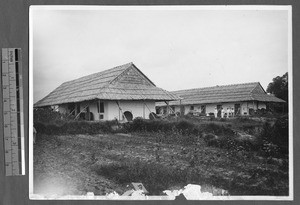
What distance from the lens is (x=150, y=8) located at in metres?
2.32

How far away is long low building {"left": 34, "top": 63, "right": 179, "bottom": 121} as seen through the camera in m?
2.36

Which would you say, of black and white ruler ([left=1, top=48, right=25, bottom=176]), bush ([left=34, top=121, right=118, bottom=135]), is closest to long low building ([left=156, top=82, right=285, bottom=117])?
bush ([left=34, top=121, right=118, bottom=135])

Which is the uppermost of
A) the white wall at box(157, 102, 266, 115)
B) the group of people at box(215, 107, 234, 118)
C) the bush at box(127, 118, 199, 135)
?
the white wall at box(157, 102, 266, 115)

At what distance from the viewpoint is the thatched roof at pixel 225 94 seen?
231 cm

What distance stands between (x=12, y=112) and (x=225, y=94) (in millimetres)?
1201

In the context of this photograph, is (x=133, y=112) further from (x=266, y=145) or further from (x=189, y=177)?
(x=266, y=145)

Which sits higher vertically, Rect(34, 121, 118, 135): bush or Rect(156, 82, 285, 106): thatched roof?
Rect(156, 82, 285, 106): thatched roof

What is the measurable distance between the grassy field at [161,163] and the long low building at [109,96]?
0.44 feet

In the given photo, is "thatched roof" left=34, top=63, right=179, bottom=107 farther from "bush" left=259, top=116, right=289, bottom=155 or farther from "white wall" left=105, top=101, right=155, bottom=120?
"bush" left=259, top=116, right=289, bottom=155

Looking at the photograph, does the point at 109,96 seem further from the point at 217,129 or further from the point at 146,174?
the point at 217,129

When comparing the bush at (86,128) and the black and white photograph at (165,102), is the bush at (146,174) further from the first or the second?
the bush at (86,128)

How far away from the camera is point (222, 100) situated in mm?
2355

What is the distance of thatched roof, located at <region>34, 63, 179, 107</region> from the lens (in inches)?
92.7

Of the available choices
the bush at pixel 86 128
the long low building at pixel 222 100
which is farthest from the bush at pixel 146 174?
the long low building at pixel 222 100
